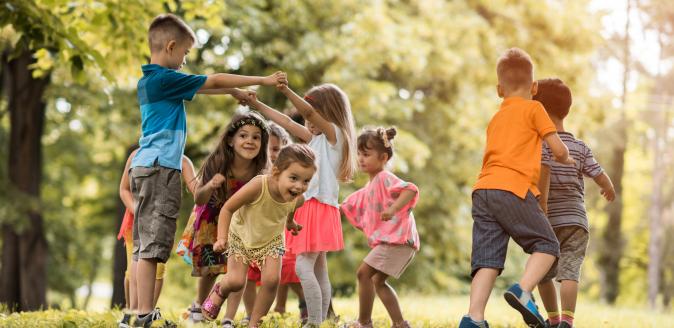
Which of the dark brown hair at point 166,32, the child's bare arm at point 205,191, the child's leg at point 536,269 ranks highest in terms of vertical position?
the dark brown hair at point 166,32

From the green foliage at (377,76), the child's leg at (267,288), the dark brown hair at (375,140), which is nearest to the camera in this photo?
the child's leg at (267,288)

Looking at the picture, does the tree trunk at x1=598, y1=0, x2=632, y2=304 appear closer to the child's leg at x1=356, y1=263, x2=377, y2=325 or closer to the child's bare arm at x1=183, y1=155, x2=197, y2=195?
the child's leg at x1=356, y1=263, x2=377, y2=325

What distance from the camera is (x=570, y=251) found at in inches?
234

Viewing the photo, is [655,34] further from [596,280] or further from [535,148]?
[535,148]

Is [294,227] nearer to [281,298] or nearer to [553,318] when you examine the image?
[281,298]

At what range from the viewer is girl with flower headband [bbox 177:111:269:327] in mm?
6012

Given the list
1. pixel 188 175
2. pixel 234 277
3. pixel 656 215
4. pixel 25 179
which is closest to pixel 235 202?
pixel 234 277

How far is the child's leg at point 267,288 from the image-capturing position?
215 inches

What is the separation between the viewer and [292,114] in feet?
23.9

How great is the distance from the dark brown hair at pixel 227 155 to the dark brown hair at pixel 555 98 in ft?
6.63

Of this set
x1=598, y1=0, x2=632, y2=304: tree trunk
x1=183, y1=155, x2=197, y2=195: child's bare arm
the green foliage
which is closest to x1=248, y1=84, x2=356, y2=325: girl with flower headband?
x1=183, y1=155, x2=197, y2=195: child's bare arm

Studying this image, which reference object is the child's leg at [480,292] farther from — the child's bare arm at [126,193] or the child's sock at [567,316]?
the child's bare arm at [126,193]

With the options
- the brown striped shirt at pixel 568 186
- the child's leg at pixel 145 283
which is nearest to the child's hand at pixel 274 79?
the child's leg at pixel 145 283

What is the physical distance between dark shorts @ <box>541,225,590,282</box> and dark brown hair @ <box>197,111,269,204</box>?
220cm
